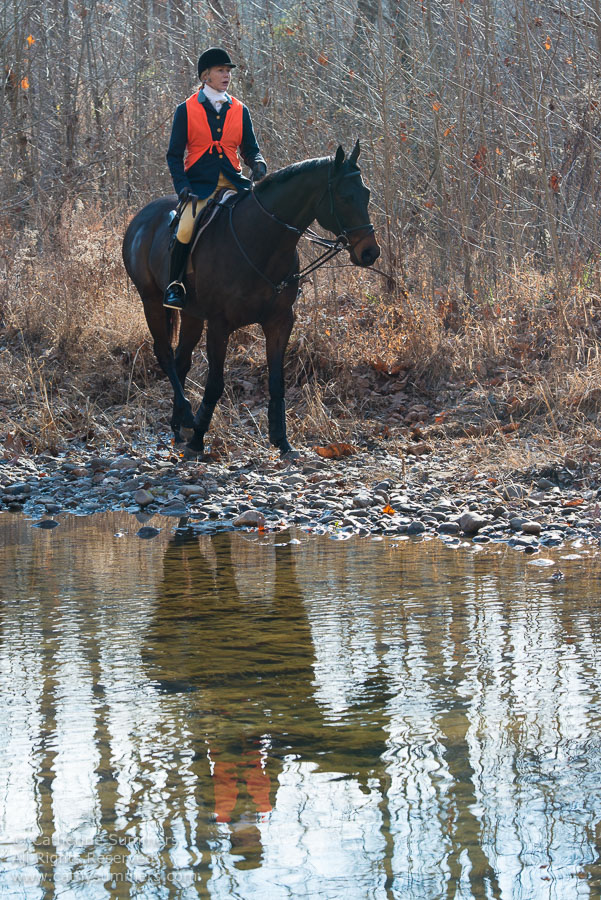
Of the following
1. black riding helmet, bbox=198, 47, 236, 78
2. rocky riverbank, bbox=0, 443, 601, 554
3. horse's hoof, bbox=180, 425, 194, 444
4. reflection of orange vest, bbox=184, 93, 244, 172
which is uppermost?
black riding helmet, bbox=198, 47, 236, 78

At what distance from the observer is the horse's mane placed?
8391mm

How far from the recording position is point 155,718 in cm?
366

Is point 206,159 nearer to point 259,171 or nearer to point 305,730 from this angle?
point 259,171

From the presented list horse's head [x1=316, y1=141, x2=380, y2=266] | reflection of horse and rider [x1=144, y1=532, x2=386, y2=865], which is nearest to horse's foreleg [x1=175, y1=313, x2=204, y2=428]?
horse's head [x1=316, y1=141, x2=380, y2=266]

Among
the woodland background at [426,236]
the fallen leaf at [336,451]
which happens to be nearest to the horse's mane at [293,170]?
the fallen leaf at [336,451]

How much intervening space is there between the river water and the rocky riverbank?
0.88 metres

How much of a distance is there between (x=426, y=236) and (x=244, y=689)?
9.55 metres

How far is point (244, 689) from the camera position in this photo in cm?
395

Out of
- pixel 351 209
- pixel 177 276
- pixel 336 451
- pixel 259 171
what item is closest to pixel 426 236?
pixel 259 171

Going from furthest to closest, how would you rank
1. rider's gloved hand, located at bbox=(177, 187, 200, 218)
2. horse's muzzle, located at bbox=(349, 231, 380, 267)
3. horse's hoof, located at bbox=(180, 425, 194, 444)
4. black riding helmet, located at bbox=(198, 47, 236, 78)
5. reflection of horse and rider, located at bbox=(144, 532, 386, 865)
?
1. horse's hoof, located at bbox=(180, 425, 194, 444)
2. rider's gloved hand, located at bbox=(177, 187, 200, 218)
3. black riding helmet, located at bbox=(198, 47, 236, 78)
4. horse's muzzle, located at bbox=(349, 231, 380, 267)
5. reflection of horse and rider, located at bbox=(144, 532, 386, 865)

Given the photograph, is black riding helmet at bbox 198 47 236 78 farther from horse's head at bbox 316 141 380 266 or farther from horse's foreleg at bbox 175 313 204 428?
→ horse's foreleg at bbox 175 313 204 428

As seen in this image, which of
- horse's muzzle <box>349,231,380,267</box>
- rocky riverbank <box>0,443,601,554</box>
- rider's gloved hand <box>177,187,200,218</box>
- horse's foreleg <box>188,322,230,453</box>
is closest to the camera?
rocky riverbank <box>0,443,601,554</box>

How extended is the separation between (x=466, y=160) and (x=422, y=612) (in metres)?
7.88

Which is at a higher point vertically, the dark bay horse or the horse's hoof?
the dark bay horse
